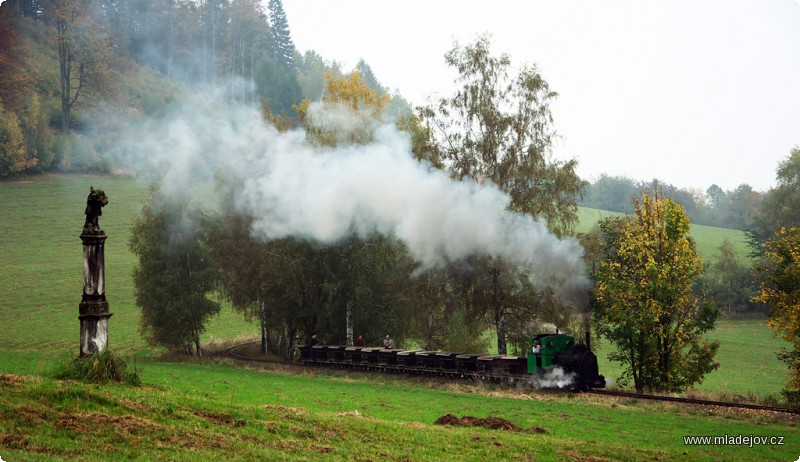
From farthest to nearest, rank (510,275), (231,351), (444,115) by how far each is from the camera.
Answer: (231,351), (444,115), (510,275)

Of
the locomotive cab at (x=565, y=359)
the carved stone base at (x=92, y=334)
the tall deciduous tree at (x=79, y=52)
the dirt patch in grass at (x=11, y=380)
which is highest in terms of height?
the tall deciduous tree at (x=79, y=52)

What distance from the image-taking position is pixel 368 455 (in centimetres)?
1265

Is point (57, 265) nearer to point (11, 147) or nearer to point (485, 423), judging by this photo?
point (11, 147)

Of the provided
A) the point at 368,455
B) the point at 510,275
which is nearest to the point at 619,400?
the point at 510,275

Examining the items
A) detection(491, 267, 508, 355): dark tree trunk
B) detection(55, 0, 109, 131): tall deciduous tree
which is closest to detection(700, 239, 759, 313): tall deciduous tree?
detection(491, 267, 508, 355): dark tree trunk

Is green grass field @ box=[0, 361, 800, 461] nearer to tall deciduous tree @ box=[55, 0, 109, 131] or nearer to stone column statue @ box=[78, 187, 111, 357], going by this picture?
stone column statue @ box=[78, 187, 111, 357]

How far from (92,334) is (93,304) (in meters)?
0.73

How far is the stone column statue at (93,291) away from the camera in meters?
16.2

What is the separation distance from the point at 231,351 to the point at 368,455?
30.2m

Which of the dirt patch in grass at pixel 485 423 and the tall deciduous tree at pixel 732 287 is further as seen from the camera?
the tall deciduous tree at pixel 732 287

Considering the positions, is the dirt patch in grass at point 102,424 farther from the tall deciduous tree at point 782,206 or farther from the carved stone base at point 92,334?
the tall deciduous tree at point 782,206

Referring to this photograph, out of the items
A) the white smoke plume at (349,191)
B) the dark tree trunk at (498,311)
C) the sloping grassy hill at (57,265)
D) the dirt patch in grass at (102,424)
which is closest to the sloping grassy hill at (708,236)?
the sloping grassy hill at (57,265)

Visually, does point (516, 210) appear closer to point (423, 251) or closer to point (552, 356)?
point (423, 251)

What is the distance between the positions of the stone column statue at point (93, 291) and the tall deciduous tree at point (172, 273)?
21.0m
